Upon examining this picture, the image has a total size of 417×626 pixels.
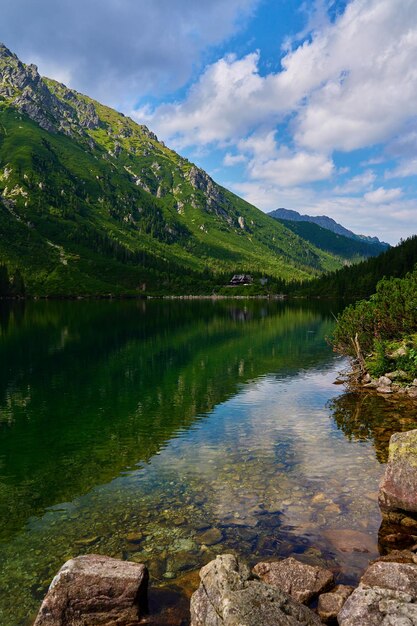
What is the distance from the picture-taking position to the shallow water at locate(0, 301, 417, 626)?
18609mm

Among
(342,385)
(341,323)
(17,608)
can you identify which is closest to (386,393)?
(342,385)

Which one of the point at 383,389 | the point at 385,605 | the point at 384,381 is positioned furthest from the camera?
the point at 384,381

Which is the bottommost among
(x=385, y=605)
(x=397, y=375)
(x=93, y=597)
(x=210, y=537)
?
(x=210, y=537)

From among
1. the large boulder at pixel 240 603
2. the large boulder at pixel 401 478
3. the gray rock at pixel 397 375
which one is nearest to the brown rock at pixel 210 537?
the large boulder at pixel 240 603

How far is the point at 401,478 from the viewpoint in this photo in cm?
2062

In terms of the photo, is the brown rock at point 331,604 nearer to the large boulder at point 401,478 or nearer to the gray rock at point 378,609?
the gray rock at point 378,609

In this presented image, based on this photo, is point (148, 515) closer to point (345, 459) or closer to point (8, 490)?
→ point (8, 490)

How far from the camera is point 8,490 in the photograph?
25484 mm

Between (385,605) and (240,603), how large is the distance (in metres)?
3.92

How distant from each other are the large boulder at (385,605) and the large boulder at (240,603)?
3.45 feet

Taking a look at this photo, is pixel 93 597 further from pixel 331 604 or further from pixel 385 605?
pixel 385 605

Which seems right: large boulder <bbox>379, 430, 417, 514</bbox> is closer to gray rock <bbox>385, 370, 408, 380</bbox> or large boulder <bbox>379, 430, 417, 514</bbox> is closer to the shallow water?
the shallow water

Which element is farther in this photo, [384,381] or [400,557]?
[384,381]

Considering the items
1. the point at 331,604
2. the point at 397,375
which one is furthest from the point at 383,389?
the point at 331,604
